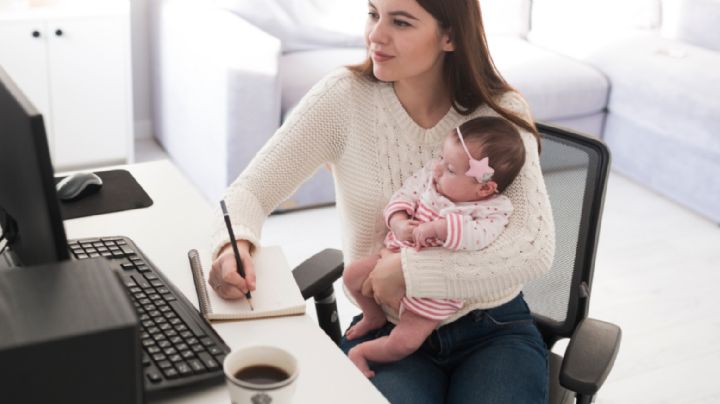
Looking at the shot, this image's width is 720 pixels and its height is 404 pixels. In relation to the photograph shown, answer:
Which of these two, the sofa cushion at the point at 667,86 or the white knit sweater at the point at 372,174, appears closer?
the white knit sweater at the point at 372,174

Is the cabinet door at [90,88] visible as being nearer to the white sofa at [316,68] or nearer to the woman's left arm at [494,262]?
the white sofa at [316,68]

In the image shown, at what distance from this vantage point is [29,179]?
0.95 m

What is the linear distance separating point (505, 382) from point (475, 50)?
0.60m

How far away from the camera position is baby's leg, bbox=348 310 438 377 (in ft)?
4.76

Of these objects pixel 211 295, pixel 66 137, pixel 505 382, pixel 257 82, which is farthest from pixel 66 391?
pixel 66 137

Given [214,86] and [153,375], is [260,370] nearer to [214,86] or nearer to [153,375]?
[153,375]

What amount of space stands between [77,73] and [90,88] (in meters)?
0.08

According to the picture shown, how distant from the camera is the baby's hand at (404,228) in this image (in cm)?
149

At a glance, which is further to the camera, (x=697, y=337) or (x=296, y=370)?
(x=697, y=337)

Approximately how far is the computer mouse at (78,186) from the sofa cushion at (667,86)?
2389 millimetres

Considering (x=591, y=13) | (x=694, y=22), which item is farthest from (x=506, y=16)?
(x=694, y=22)

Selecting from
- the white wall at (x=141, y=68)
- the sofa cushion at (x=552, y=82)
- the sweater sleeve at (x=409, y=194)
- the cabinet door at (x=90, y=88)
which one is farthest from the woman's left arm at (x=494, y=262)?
the white wall at (x=141, y=68)

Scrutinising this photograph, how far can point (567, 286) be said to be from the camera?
5.19ft

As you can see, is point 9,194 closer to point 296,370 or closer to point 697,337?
point 296,370
